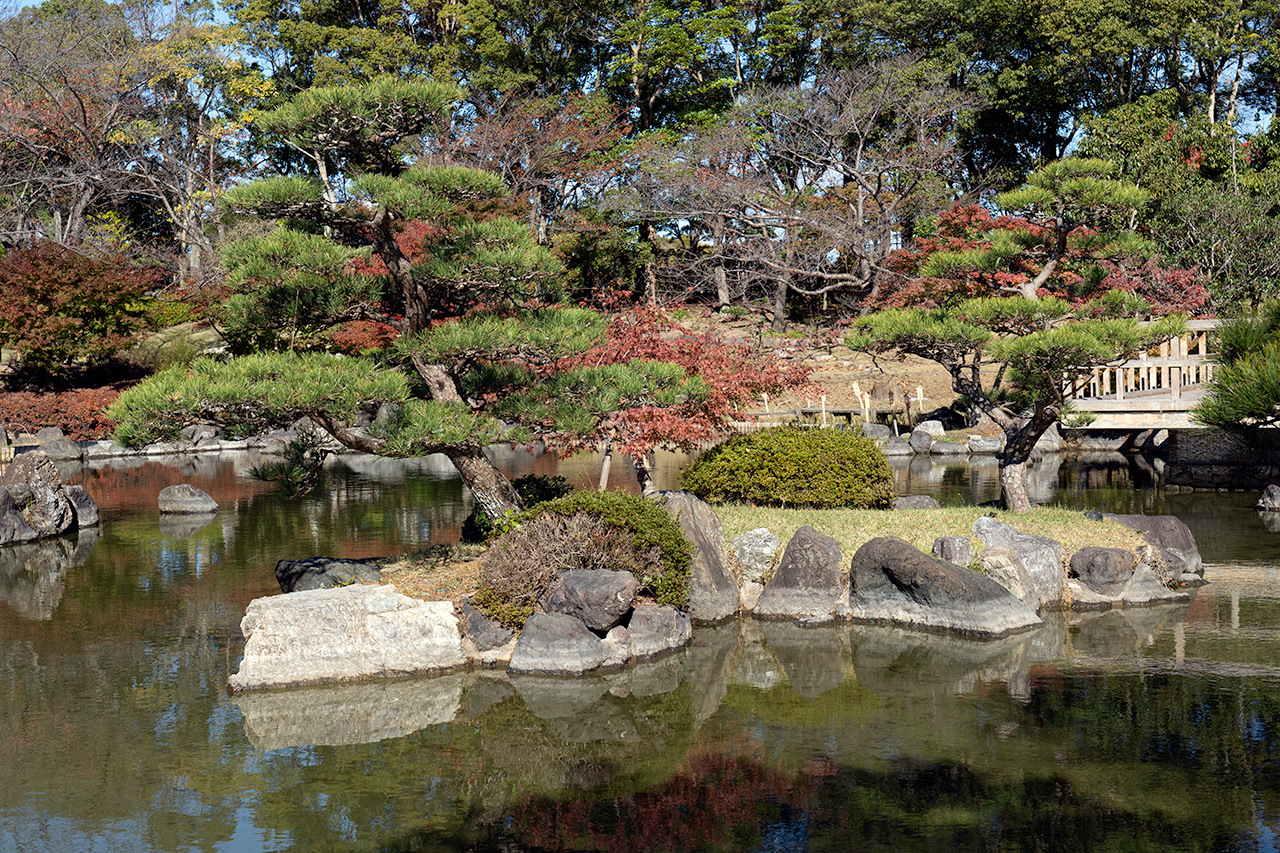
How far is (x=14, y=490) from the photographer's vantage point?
53.4 ft

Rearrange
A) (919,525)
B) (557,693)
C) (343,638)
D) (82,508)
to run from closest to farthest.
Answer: (557,693) < (343,638) < (919,525) < (82,508)

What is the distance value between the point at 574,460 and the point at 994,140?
2100cm

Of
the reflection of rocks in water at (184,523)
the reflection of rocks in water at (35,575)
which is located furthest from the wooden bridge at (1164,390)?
the reflection of rocks in water at (35,575)

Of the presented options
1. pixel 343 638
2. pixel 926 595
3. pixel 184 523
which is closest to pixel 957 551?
pixel 926 595

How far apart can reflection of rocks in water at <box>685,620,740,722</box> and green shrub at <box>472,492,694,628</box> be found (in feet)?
1.60

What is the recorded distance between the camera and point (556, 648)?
8.76 m

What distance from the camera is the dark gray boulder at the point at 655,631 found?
923 centimetres

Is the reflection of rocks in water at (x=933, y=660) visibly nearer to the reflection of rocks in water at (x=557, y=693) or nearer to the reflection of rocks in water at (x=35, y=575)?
the reflection of rocks in water at (x=557, y=693)

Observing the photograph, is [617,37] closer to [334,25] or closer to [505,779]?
[334,25]

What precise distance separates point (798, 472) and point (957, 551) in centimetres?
258

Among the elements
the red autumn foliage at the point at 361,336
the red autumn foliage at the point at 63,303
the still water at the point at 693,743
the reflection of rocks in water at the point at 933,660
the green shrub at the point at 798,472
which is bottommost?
the still water at the point at 693,743

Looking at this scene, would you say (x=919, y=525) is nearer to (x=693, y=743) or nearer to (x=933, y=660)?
(x=933, y=660)

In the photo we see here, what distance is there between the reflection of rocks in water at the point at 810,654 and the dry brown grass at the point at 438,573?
2923mm

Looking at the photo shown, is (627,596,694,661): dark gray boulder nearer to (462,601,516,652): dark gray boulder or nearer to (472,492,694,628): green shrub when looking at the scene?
(472,492,694,628): green shrub
